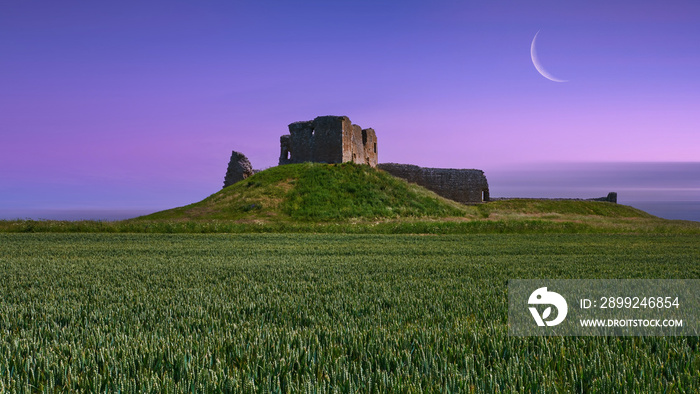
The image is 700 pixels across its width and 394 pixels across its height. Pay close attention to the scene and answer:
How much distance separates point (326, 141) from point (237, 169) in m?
10.9

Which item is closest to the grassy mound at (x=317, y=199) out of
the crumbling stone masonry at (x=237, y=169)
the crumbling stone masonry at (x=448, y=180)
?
the crumbling stone masonry at (x=237, y=169)

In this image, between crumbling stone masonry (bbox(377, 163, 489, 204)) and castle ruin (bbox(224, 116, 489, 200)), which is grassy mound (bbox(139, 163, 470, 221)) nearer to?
castle ruin (bbox(224, 116, 489, 200))

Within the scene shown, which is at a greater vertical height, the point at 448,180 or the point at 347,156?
the point at 347,156

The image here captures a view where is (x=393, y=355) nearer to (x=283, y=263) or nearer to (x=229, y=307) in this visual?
(x=229, y=307)

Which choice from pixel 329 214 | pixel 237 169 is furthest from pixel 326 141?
pixel 329 214

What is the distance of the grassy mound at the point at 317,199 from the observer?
89.9ft

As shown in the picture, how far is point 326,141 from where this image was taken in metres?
→ 37.4

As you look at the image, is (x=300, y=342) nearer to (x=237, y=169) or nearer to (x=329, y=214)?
(x=329, y=214)

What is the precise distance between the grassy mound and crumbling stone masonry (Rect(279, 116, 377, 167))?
2.54 meters

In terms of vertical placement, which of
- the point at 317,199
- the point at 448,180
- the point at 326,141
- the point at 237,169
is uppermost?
the point at 326,141
